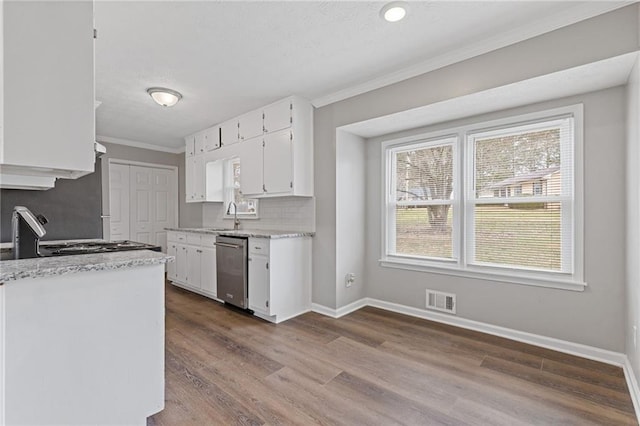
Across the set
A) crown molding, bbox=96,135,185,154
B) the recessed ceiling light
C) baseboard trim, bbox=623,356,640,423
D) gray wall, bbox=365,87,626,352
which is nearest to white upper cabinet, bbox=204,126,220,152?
crown molding, bbox=96,135,185,154

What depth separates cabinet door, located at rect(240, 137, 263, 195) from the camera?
12.9 ft

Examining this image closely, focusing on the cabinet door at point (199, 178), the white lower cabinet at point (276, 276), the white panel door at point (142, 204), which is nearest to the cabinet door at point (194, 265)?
the white lower cabinet at point (276, 276)

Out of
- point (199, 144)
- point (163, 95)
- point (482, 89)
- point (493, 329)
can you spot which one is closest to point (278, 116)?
point (163, 95)

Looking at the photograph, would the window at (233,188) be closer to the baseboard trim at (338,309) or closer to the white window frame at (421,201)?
the baseboard trim at (338,309)

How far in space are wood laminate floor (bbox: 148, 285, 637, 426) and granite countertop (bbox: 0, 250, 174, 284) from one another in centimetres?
92

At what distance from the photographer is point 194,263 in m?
4.39

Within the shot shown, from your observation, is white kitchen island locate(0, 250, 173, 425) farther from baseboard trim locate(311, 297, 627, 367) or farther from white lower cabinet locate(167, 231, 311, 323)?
baseboard trim locate(311, 297, 627, 367)

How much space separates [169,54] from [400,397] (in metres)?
3.09

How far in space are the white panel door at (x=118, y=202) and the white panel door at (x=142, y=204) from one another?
0.10 m

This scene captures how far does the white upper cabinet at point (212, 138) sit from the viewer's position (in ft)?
15.2

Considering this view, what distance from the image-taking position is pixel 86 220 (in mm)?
3295

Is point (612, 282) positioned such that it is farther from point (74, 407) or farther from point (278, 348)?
point (74, 407)

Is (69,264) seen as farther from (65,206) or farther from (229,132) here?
(229,132)

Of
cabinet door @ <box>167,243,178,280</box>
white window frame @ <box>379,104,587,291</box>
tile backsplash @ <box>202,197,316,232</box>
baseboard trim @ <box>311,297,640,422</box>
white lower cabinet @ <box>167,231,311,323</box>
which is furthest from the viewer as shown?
cabinet door @ <box>167,243,178,280</box>
